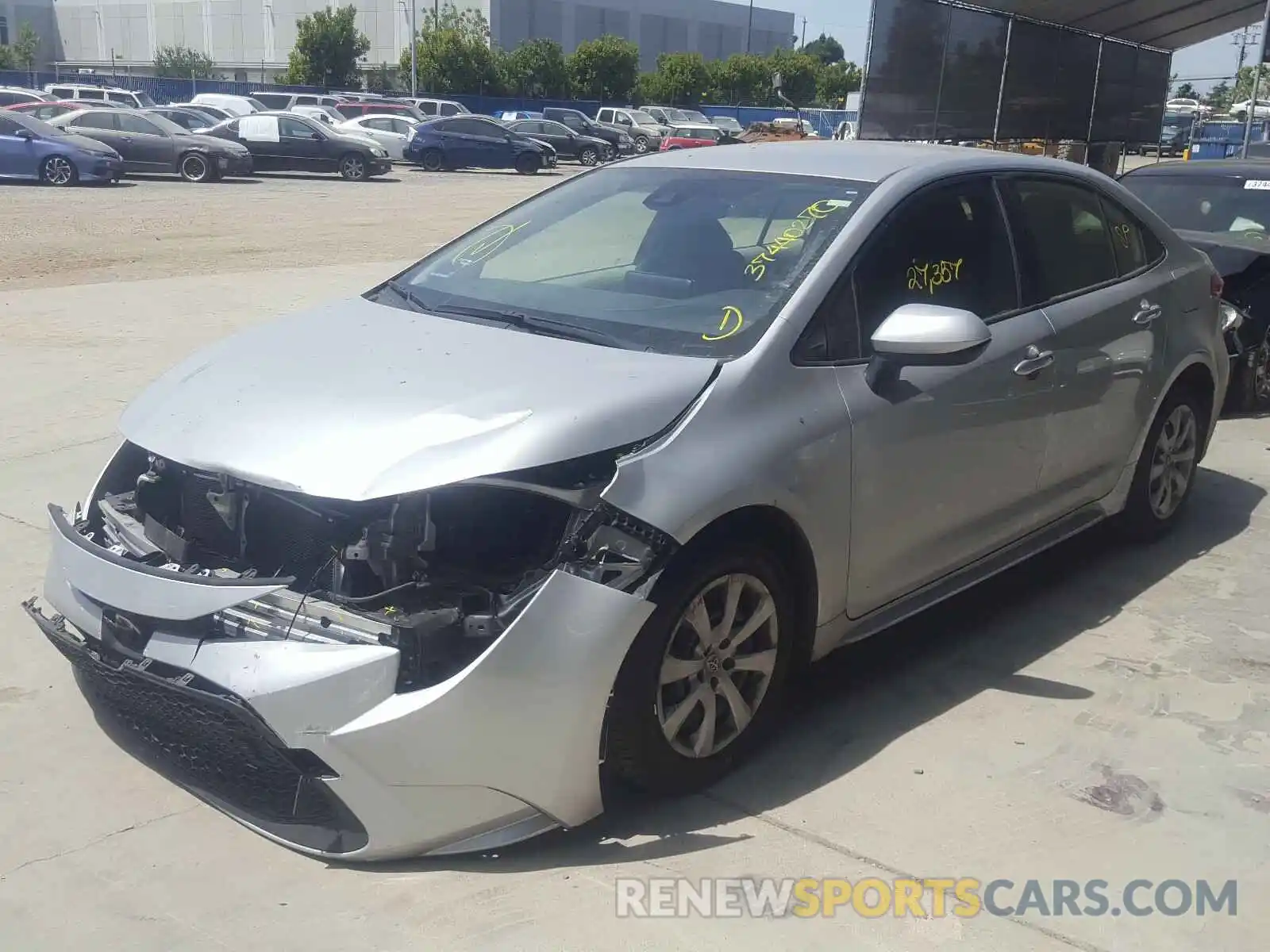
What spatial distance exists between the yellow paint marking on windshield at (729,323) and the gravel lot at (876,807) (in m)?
1.09

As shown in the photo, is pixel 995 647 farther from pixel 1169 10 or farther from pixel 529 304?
pixel 1169 10

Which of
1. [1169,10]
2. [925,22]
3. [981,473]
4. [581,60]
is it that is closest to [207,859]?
[981,473]

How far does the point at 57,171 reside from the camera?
24.6m

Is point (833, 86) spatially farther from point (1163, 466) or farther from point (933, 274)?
point (933, 274)

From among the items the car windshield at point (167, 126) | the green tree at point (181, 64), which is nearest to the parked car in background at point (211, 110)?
the car windshield at point (167, 126)

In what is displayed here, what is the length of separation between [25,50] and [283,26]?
52.6ft

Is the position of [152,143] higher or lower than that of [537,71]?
lower

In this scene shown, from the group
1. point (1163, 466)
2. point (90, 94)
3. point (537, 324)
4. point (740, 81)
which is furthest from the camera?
point (740, 81)

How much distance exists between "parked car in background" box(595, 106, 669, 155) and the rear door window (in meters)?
40.2

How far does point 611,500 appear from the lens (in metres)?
3.20

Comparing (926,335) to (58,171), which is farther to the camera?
(58,171)

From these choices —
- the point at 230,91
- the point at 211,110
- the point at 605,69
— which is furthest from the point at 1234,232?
the point at 605,69

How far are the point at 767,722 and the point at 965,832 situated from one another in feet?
2.10

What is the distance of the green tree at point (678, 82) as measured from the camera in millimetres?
72875
